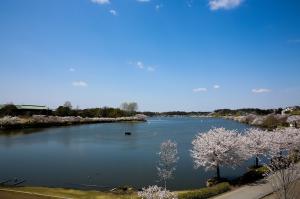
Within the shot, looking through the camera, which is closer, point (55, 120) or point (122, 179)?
point (122, 179)

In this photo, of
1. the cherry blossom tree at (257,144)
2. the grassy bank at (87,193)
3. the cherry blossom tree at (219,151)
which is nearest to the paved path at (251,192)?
the grassy bank at (87,193)

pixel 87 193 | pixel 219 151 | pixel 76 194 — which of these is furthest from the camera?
pixel 219 151

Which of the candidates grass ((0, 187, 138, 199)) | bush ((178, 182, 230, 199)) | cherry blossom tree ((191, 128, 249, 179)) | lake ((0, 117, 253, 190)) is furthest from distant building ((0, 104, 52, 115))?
bush ((178, 182, 230, 199))

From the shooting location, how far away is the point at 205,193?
2747 centimetres

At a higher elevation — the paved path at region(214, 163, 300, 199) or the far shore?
the far shore

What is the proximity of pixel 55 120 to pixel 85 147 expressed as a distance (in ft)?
288

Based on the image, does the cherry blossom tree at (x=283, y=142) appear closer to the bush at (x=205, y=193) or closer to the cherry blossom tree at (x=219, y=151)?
the cherry blossom tree at (x=219, y=151)

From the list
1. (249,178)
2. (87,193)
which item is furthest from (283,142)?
(87,193)

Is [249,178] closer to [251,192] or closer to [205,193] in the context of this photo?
[251,192]

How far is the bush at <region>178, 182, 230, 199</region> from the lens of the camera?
26516 millimetres

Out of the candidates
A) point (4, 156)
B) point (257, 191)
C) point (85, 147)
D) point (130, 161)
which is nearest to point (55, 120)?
point (85, 147)

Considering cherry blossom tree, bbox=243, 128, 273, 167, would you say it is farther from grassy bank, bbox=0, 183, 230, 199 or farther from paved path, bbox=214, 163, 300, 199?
grassy bank, bbox=0, 183, 230, 199

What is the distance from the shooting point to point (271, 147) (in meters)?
45.3

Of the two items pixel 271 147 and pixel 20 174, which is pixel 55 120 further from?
pixel 271 147
